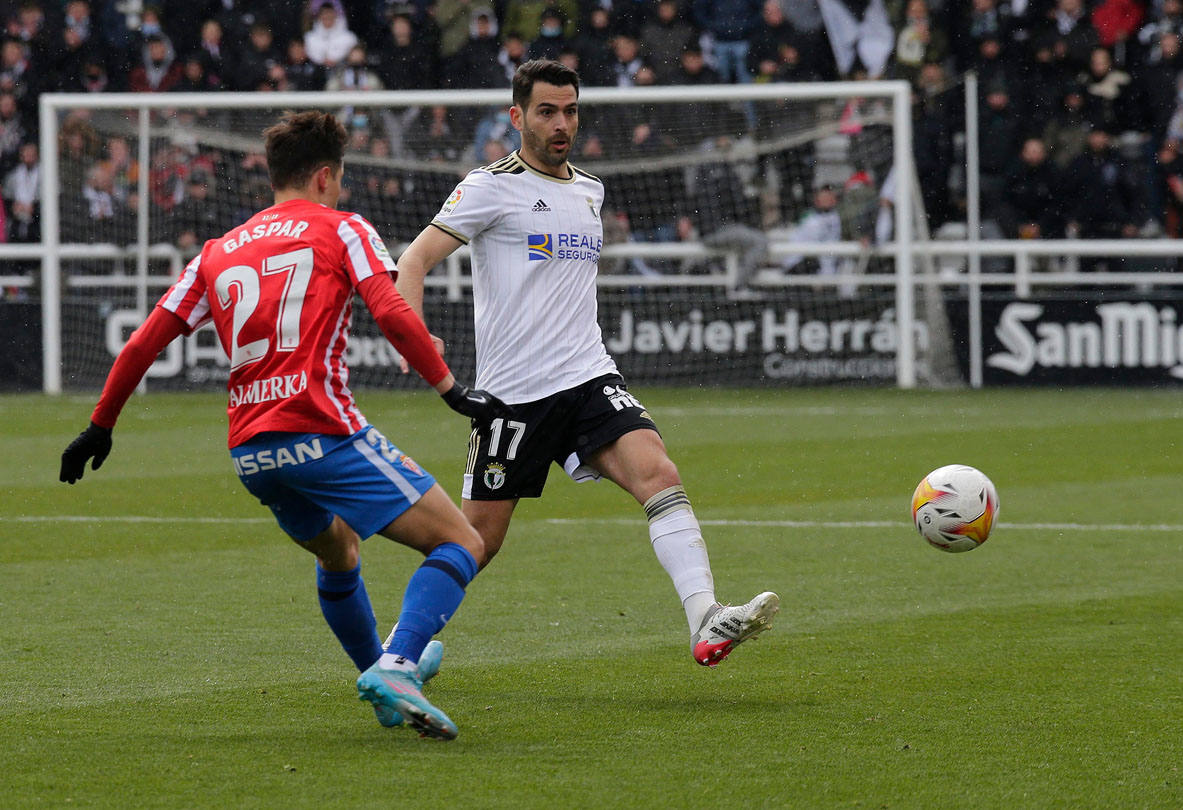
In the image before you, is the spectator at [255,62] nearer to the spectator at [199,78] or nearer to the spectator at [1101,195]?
the spectator at [199,78]

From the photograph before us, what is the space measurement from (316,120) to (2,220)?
17.1 metres

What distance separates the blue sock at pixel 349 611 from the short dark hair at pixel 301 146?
1113mm

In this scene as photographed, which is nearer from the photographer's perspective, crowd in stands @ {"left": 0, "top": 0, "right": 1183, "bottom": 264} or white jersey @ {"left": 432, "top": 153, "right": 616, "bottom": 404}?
white jersey @ {"left": 432, "top": 153, "right": 616, "bottom": 404}

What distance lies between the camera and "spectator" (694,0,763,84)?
20812mm

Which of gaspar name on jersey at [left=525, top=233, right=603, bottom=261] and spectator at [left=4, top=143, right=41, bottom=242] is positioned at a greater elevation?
spectator at [left=4, top=143, right=41, bottom=242]

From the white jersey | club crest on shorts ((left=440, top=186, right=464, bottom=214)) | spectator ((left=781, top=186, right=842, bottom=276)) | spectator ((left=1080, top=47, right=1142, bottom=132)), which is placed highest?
spectator ((left=1080, top=47, right=1142, bottom=132))

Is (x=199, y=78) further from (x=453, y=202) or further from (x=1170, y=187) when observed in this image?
(x=453, y=202)

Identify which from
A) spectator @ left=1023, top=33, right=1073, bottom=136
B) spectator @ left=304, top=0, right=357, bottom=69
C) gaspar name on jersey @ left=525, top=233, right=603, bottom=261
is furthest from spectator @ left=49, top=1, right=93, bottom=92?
gaspar name on jersey @ left=525, top=233, right=603, bottom=261

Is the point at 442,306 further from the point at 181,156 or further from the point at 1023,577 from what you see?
the point at 1023,577

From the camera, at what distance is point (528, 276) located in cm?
595

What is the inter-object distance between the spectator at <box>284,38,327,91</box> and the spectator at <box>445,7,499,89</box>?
153 centimetres

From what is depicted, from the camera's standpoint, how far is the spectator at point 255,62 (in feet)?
69.5

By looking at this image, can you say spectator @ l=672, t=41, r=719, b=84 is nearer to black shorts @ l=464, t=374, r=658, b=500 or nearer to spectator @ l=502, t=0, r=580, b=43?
spectator @ l=502, t=0, r=580, b=43

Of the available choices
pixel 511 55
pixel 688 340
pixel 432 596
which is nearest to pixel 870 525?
pixel 432 596
